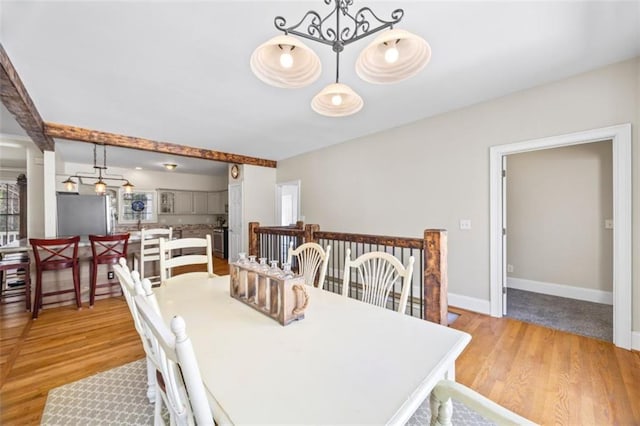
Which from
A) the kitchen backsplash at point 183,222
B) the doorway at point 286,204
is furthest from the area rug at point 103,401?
the kitchen backsplash at point 183,222

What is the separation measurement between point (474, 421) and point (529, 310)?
2404 millimetres

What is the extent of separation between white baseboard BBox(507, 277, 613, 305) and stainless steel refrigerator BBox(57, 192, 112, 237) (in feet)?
24.4

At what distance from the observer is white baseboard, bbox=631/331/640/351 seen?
238cm

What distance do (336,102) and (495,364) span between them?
8.11ft

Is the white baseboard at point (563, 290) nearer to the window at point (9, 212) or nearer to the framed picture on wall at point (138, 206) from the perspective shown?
the framed picture on wall at point (138, 206)

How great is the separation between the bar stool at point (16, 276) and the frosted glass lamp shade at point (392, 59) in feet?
15.4

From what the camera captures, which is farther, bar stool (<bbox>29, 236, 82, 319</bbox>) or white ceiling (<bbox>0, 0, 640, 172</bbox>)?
bar stool (<bbox>29, 236, 82, 319</bbox>)

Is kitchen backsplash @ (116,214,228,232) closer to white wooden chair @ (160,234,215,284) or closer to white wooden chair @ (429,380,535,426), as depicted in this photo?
white wooden chair @ (160,234,215,284)

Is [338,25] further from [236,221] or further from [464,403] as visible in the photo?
[236,221]

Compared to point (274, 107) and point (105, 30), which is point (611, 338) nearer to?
point (274, 107)

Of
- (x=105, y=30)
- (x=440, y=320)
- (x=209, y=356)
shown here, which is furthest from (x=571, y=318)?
(x=105, y=30)

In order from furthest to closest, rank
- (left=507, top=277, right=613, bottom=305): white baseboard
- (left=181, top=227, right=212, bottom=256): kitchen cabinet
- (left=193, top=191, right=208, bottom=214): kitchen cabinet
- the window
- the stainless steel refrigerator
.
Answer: (left=193, top=191, right=208, bottom=214): kitchen cabinet
(left=181, top=227, right=212, bottom=256): kitchen cabinet
the window
the stainless steel refrigerator
(left=507, top=277, right=613, bottom=305): white baseboard

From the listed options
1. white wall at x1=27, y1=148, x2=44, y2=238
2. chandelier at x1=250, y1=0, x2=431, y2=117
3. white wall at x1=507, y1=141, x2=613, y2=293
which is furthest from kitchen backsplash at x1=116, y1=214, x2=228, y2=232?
chandelier at x1=250, y1=0, x2=431, y2=117

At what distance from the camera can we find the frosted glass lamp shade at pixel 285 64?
1.29 meters
